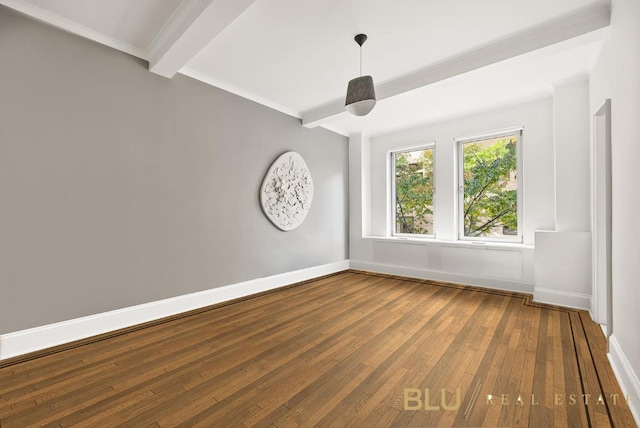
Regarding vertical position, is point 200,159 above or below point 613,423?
above

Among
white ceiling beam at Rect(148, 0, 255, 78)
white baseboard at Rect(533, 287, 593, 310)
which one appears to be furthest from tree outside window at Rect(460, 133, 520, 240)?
white ceiling beam at Rect(148, 0, 255, 78)

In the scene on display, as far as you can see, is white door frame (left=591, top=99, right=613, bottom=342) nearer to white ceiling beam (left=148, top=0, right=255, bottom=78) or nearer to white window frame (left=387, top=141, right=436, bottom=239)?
white window frame (left=387, top=141, right=436, bottom=239)

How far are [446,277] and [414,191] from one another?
69.8 inches

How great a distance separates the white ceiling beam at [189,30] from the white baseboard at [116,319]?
2.61 m

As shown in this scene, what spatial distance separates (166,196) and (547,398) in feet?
12.4

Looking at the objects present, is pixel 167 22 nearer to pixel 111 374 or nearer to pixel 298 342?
pixel 111 374

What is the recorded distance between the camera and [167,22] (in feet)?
8.57

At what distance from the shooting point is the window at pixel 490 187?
14.9 ft

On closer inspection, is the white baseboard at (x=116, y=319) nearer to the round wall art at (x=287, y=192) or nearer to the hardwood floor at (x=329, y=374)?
the hardwood floor at (x=329, y=374)

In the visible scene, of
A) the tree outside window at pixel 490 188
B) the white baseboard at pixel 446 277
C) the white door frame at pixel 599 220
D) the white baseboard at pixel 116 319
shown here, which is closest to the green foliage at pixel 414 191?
the tree outside window at pixel 490 188

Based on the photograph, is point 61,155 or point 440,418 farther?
point 61,155

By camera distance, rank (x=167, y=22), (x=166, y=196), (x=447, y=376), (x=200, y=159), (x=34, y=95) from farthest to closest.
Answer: (x=200, y=159) < (x=166, y=196) < (x=167, y=22) < (x=34, y=95) < (x=447, y=376)

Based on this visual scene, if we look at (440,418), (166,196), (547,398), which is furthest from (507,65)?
(166,196)

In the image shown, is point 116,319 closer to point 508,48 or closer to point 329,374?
point 329,374
